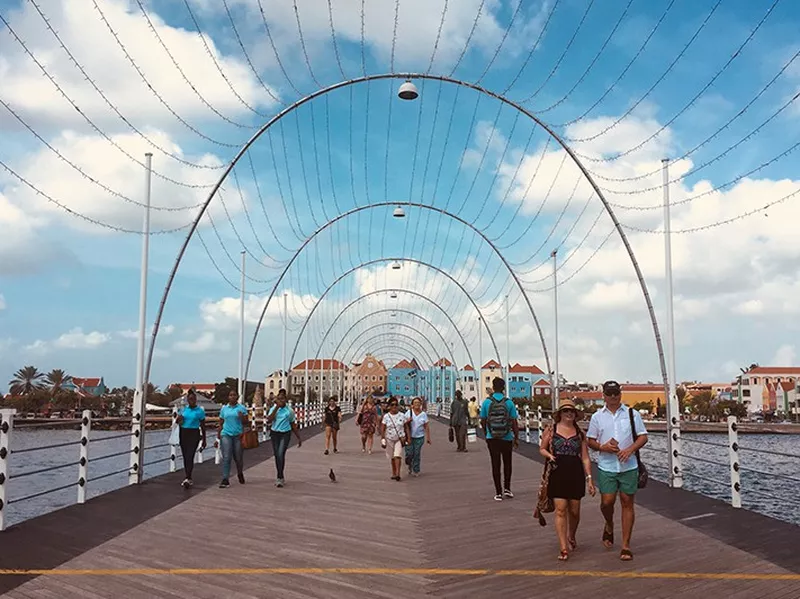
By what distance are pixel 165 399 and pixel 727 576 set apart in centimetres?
14498

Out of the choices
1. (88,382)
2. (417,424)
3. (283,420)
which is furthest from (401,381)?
(283,420)

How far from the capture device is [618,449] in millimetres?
7438

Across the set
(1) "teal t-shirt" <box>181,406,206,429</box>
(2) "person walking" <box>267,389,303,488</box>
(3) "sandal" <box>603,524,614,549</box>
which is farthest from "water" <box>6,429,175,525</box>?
(3) "sandal" <box>603,524,614,549</box>

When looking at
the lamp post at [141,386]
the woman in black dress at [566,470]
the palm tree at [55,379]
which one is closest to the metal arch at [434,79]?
the lamp post at [141,386]

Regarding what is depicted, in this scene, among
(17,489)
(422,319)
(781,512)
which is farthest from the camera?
(422,319)

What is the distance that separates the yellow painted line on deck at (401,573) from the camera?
6.71 metres

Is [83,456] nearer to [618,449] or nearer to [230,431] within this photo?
[230,431]

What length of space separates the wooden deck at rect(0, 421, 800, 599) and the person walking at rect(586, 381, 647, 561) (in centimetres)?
48

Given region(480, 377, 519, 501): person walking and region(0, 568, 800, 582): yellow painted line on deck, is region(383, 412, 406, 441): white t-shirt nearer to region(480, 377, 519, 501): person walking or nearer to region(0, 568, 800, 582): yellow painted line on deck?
region(480, 377, 519, 501): person walking

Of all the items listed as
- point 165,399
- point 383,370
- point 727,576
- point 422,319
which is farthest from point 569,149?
point 383,370

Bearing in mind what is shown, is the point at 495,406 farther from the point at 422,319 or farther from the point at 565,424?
the point at 422,319

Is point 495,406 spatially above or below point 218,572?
above

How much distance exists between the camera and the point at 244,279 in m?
40.0

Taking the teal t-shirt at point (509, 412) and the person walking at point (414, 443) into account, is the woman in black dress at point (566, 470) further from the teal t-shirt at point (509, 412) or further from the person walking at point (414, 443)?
the person walking at point (414, 443)
